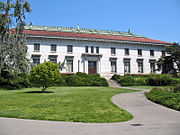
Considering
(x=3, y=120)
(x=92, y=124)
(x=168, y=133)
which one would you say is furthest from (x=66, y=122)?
(x=168, y=133)

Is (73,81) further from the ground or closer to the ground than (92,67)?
closer to the ground

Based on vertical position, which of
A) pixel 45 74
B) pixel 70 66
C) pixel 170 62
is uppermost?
pixel 170 62

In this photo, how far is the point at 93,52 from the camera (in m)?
35.0

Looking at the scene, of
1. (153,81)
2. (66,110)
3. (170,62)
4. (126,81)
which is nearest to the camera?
(66,110)

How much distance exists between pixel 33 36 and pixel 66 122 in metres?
29.8

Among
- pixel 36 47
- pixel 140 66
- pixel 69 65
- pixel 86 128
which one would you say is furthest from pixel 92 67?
pixel 86 128

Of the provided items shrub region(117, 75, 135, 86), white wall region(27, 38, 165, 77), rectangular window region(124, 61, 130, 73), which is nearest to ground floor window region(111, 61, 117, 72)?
white wall region(27, 38, 165, 77)

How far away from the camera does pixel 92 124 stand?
4.80m

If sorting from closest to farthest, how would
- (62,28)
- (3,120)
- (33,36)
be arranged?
(3,120), (33,36), (62,28)

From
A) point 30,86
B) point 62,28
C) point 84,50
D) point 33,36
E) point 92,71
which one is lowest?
point 30,86

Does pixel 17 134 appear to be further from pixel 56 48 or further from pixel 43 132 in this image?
pixel 56 48

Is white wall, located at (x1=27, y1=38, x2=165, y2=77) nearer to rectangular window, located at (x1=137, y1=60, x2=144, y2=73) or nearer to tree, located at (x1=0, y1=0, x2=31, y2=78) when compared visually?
rectangular window, located at (x1=137, y1=60, x2=144, y2=73)

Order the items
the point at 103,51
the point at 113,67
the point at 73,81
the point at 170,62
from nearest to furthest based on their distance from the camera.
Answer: the point at 73,81 → the point at 170,62 → the point at 103,51 → the point at 113,67

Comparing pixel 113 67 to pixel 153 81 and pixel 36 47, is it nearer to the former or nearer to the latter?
pixel 153 81
